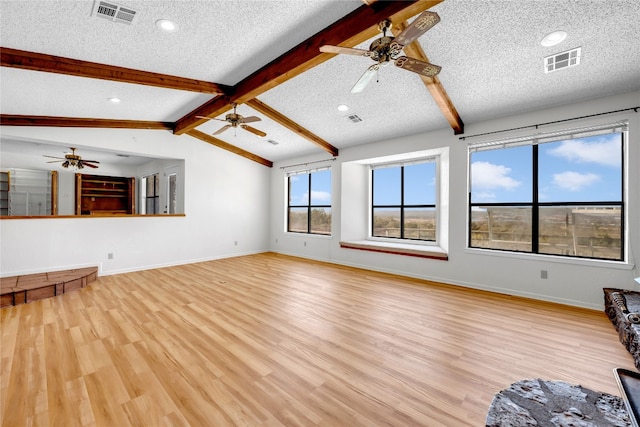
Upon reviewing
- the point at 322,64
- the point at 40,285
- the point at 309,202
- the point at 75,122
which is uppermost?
the point at 322,64

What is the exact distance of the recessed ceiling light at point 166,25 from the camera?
2400mm

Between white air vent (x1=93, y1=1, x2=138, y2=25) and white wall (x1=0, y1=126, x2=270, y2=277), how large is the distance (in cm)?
337

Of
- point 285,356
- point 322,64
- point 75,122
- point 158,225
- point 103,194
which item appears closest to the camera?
point 285,356

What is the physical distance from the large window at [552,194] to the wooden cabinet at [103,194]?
31.7ft

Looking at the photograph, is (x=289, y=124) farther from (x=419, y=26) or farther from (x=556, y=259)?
(x=556, y=259)

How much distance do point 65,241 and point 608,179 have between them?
829 centimetres

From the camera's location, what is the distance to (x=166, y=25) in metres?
2.46

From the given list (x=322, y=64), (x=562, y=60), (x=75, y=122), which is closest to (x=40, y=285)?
(x=75, y=122)

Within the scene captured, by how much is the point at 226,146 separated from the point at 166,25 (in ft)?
13.9

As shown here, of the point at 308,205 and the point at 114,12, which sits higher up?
the point at 114,12

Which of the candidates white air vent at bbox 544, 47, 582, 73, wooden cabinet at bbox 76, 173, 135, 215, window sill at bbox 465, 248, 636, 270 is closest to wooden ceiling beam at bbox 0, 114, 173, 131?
wooden cabinet at bbox 76, 173, 135, 215

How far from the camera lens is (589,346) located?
7.78ft

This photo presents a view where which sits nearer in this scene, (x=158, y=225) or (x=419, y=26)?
(x=419, y=26)

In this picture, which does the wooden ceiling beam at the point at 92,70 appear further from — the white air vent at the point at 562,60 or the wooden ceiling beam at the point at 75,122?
the white air vent at the point at 562,60
